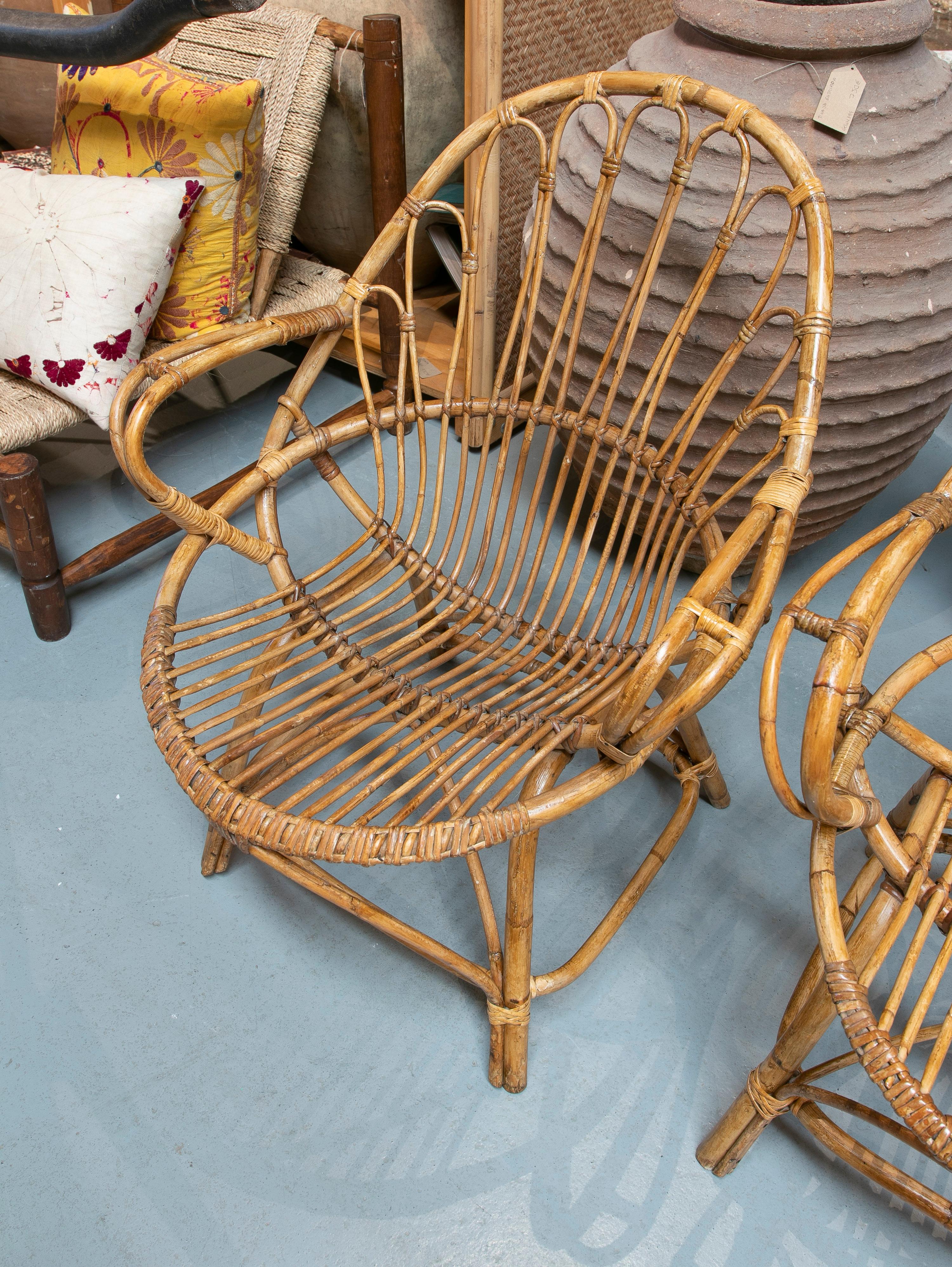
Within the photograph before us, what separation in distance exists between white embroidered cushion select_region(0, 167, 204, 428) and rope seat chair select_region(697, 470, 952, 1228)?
1.27 metres

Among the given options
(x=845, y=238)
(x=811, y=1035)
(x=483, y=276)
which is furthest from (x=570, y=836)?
(x=483, y=276)

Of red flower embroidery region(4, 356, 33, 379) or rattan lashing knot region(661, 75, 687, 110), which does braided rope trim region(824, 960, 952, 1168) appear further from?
red flower embroidery region(4, 356, 33, 379)

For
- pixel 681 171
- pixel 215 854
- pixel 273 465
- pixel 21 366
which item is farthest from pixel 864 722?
pixel 21 366

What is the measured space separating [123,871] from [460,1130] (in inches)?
24.4

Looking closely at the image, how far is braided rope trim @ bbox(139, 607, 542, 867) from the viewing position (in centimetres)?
96

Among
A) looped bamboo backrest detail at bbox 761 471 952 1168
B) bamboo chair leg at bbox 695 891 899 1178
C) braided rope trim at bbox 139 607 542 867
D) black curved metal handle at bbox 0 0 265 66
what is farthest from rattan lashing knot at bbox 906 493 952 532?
black curved metal handle at bbox 0 0 265 66

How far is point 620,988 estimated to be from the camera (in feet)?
4.36

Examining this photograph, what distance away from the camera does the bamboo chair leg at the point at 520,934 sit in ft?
3.54

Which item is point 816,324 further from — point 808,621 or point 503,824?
point 503,824

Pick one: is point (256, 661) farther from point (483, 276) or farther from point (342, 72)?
point (342, 72)

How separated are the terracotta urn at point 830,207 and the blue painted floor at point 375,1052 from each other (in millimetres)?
551

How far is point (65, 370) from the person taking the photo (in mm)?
1679

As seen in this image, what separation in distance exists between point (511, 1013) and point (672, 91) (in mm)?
1084

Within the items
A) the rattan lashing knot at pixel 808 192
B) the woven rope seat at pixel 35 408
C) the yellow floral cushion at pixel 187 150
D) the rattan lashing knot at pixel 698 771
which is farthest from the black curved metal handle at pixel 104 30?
the yellow floral cushion at pixel 187 150
